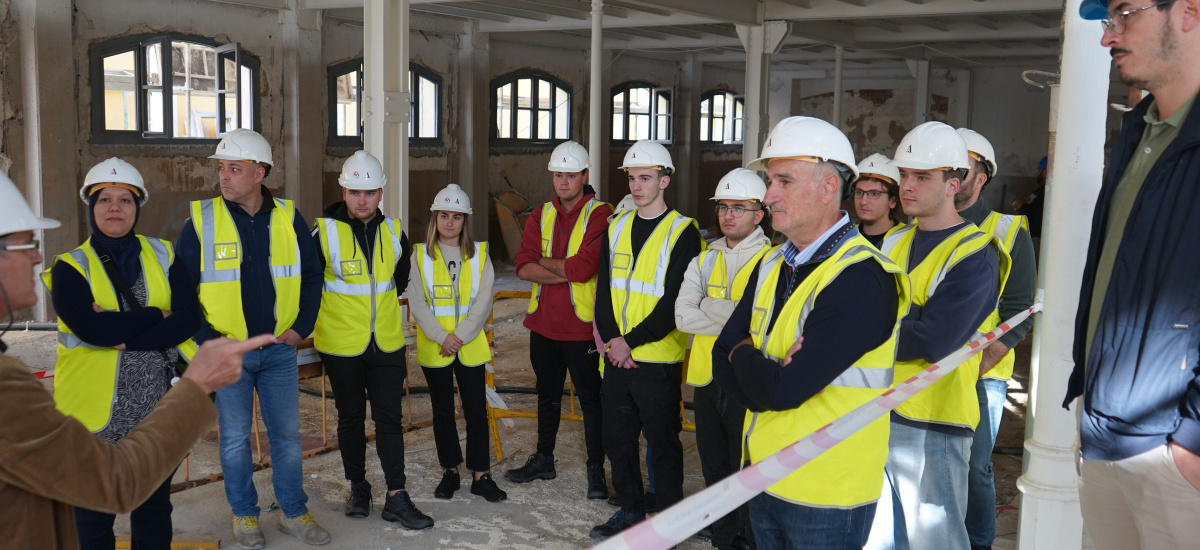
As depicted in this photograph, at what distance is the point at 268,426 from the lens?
516 centimetres

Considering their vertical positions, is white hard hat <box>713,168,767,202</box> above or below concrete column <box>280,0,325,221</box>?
below

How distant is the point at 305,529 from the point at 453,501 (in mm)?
937

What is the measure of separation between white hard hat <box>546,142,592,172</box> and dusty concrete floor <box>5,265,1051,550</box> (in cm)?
201

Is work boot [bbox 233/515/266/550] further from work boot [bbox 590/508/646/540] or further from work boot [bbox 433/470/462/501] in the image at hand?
work boot [bbox 590/508/646/540]

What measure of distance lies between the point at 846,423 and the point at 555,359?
371cm

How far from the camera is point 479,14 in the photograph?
1555 cm

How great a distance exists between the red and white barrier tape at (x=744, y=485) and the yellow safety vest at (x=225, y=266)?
10.7 feet

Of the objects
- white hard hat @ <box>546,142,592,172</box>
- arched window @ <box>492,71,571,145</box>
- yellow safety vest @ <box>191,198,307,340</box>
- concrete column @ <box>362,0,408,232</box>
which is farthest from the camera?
arched window @ <box>492,71,571,145</box>

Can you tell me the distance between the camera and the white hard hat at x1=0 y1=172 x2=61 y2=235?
206 centimetres

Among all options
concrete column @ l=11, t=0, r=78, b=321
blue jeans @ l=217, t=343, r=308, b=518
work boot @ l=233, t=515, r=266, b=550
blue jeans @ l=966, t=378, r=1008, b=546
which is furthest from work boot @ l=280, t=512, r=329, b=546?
concrete column @ l=11, t=0, r=78, b=321

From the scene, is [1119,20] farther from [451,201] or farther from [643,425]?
[451,201]

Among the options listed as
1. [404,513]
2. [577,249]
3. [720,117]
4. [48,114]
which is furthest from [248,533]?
[720,117]

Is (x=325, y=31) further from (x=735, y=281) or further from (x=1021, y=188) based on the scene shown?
(x=1021, y=188)

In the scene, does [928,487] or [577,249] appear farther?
[577,249]
